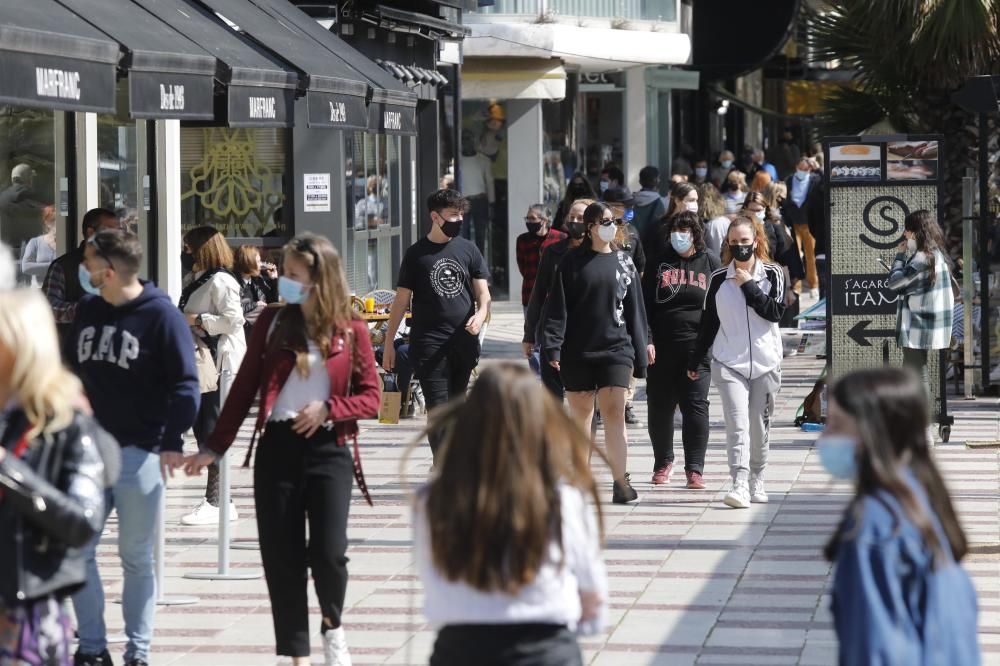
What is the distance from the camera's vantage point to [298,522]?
6.61 meters

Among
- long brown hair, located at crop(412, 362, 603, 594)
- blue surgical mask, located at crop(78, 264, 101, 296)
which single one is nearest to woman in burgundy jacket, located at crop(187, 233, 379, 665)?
blue surgical mask, located at crop(78, 264, 101, 296)

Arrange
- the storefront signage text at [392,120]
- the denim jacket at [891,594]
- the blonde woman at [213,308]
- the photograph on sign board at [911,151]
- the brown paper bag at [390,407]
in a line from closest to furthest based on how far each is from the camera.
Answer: the denim jacket at [891,594], the brown paper bag at [390,407], the blonde woman at [213,308], the photograph on sign board at [911,151], the storefront signage text at [392,120]

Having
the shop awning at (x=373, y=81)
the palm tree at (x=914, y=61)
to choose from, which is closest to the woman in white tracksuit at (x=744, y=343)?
the shop awning at (x=373, y=81)

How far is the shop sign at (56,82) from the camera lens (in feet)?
27.4

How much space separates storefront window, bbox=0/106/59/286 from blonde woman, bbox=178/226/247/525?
9.25 feet

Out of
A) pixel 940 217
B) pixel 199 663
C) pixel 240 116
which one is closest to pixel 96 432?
pixel 199 663

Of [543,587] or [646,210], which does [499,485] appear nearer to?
[543,587]

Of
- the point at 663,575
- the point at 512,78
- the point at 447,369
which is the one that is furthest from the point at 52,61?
the point at 512,78

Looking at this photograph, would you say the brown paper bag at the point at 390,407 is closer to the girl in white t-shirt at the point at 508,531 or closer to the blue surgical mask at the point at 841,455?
the girl in white t-shirt at the point at 508,531

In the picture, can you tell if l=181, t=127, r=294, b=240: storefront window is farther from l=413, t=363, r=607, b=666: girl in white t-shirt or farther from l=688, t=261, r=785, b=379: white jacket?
l=413, t=363, r=607, b=666: girl in white t-shirt

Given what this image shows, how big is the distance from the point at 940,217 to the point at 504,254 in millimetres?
14129

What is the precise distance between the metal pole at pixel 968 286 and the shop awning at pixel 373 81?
4.67m

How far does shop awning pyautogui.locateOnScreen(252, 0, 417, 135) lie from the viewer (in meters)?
14.4

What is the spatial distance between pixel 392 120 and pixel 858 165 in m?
3.80
